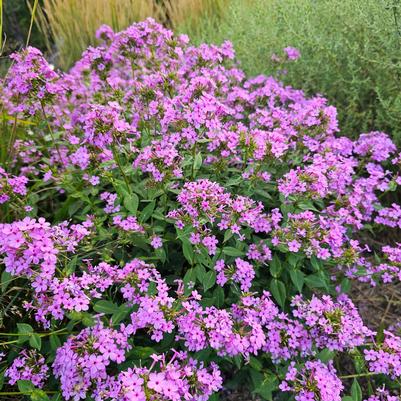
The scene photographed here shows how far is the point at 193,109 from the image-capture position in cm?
241

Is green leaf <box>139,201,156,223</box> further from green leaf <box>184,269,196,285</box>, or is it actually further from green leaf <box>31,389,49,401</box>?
green leaf <box>31,389,49,401</box>

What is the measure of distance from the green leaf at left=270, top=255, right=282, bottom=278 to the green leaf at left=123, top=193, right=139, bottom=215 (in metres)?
0.77

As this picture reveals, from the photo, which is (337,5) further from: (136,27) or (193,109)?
(193,109)

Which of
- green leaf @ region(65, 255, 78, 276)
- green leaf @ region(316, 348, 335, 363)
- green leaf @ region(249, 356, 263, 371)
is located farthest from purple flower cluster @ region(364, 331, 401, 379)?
green leaf @ region(65, 255, 78, 276)

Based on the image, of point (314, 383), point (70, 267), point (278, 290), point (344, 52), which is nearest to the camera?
point (314, 383)

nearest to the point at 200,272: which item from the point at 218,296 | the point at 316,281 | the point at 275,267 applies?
the point at 218,296

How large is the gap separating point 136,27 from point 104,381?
89.0 inches

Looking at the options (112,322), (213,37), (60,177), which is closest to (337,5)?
(213,37)

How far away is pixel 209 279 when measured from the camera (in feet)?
7.63

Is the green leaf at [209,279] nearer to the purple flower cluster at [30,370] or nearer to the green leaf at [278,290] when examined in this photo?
the green leaf at [278,290]

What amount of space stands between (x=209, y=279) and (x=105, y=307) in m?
0.52

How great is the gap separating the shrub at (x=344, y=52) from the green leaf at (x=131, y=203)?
198cm

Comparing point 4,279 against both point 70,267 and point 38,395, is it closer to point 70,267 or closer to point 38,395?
point 70,267

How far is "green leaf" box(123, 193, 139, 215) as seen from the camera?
2.45 m
